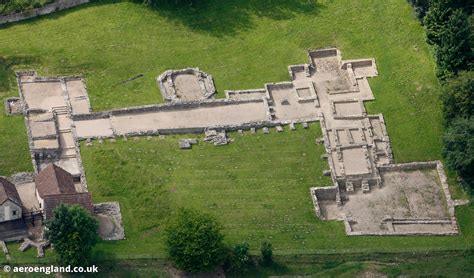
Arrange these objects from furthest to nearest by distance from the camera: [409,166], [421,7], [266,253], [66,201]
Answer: [421,7] → [409,166] → [266,253] → [66,201]

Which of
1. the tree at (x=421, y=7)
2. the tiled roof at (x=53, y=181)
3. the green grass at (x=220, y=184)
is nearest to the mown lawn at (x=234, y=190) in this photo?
the green grass at (x=220, y=184)

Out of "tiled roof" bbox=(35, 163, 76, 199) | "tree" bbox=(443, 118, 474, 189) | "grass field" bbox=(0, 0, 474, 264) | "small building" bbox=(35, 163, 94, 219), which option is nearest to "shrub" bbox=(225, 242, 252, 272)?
"grass field" bbox=(0, 0, 474, 264)

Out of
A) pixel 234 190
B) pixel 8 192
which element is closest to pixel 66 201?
pixel 8 192

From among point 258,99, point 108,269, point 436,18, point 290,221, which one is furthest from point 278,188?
point 436,18

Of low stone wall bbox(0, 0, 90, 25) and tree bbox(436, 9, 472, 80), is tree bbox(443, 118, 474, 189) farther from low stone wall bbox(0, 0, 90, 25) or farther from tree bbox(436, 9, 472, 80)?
low stone wall bbox(0, 0, 90, 25)

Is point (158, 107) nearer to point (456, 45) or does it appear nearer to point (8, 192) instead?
point (8, 192)

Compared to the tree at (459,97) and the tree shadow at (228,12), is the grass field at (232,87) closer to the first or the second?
the tree shadow at (228,12)
